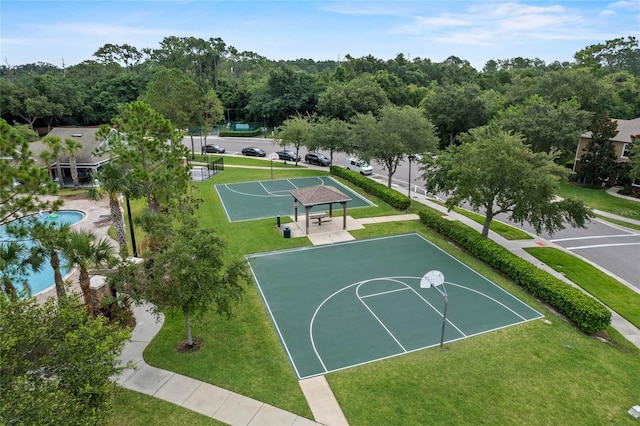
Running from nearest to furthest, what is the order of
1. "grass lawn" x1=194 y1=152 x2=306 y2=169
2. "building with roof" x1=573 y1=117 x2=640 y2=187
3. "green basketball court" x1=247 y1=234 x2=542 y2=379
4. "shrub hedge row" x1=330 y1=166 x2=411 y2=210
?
"green basketball court" x1=247 y1=234 x2=542 y2=379 → "shrub hedge row" x1=330 y1=166 x2=411 y2=210 → "building with roof" x1=573 y1=117 x2=640 y2=187 → "grass lawn" x1=194 y1=152 x2=306 y2=169

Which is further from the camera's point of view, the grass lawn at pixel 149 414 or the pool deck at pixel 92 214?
the pool deck at pixel 92 214

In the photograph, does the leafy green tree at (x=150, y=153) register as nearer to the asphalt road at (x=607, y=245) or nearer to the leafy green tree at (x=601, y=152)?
the asphalt road at (x=607, y=245)

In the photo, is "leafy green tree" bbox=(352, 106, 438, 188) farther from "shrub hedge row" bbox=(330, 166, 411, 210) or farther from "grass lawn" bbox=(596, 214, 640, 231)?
"grass lawn" bbox=(596, 214, 640, 231)

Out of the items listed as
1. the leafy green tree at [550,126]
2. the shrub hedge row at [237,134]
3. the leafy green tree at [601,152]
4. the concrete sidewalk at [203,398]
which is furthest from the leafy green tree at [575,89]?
the concrete sidewalk at [203,398]

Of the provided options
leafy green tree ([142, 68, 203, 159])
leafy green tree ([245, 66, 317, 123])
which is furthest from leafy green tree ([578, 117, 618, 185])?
leafy green tree ([245, 66, 317, 123])

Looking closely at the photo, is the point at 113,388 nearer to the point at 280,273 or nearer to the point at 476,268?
the point at 280,273

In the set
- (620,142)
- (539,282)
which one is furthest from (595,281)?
(620,142)
